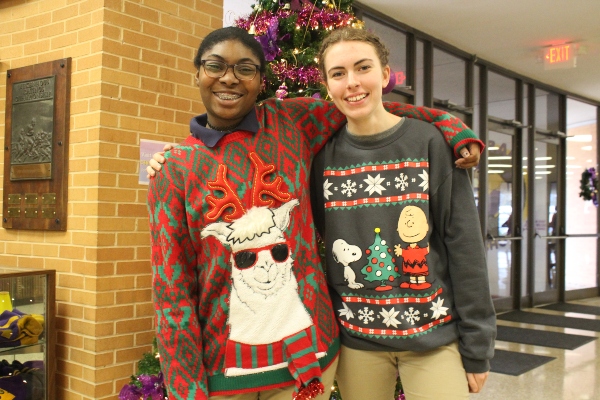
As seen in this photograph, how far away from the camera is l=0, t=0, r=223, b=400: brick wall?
9.46 feet

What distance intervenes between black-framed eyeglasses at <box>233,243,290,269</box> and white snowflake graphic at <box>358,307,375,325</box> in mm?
299

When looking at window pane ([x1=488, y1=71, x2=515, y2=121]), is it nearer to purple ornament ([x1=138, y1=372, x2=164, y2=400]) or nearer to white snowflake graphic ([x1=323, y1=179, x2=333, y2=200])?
purple ornament ([x1=138, y1=372, x2=164, y2=400])

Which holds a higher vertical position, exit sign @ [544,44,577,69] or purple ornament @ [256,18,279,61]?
exit sign @ [544,44,577,69]

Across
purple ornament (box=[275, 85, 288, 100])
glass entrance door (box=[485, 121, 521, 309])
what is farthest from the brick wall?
glass entrance door (box=[485, 121, 521, 309])

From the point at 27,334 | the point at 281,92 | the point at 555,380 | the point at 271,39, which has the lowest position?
the point at 555,380

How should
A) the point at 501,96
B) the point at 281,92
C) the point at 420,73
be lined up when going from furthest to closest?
the point at 501,96 → the point at 420,73 → the point at 281,92

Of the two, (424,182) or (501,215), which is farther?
(501,215)

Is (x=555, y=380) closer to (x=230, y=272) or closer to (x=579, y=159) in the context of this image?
(x=230, y=272)

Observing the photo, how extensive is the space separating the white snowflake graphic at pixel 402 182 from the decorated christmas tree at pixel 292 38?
3.49 feet

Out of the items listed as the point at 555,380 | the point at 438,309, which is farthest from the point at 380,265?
the point at 555,380

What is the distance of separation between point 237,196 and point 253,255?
17 cm

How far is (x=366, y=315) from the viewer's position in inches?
65.2

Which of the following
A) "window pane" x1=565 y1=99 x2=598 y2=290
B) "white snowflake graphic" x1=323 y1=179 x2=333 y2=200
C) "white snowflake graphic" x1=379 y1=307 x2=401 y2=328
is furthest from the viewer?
"window pane" x1=565 y1=99 x2=598 y2=290

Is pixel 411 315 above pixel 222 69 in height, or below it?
below
